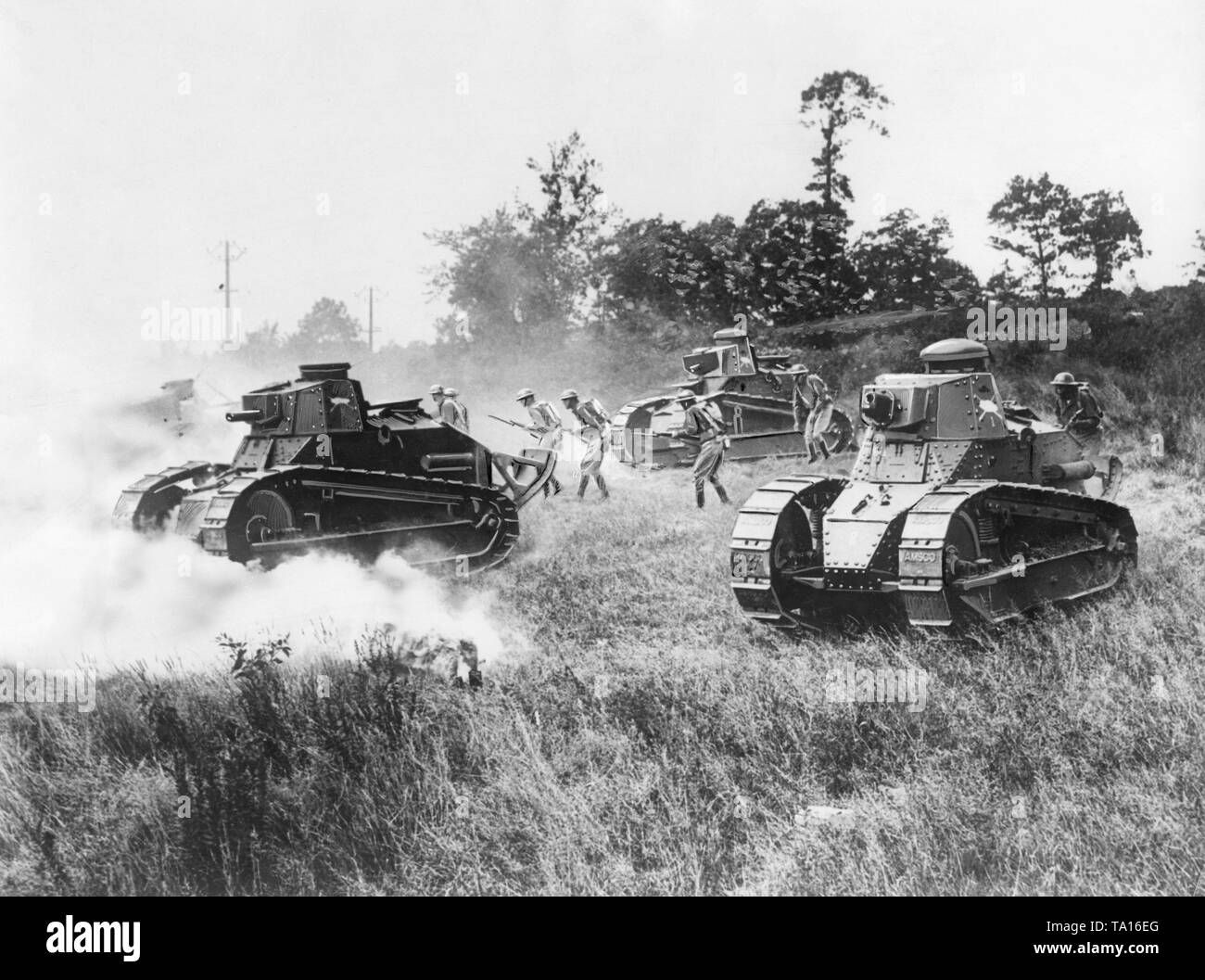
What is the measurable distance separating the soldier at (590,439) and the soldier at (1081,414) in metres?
3.79

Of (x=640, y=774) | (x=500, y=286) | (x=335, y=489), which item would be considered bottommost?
(x=640, y=774)

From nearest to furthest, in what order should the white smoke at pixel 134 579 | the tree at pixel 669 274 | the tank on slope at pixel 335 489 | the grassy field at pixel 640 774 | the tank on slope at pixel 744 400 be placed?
the grassy field at pixel 640 774, the white smoke at pixel 134 579, the tree at pixel 669 274, the tank on slope at pixel 335 489, the tank on slope at pixel 744 400

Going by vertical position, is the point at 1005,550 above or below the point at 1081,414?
below

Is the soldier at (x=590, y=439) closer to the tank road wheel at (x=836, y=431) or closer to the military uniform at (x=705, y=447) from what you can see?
the military uniform at (x=705, y=447)

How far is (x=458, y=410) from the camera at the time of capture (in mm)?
9219

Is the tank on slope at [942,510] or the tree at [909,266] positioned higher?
the tree at [909,266]

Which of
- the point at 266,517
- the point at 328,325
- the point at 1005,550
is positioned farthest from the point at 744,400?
the point at 266,517

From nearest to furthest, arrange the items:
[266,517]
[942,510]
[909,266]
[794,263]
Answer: [942,510], [909,266], [794,263], [266,517]

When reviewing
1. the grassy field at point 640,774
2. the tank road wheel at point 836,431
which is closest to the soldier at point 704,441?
the tank road wheel at point 836,431

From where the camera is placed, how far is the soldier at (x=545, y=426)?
9.69 m

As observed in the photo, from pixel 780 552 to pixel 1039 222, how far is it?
2.77m

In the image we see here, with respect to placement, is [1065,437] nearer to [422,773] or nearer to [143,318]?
[422,773]

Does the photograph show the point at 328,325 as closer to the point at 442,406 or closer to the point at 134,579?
the point at 442,406

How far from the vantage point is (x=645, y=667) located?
6539 mm
